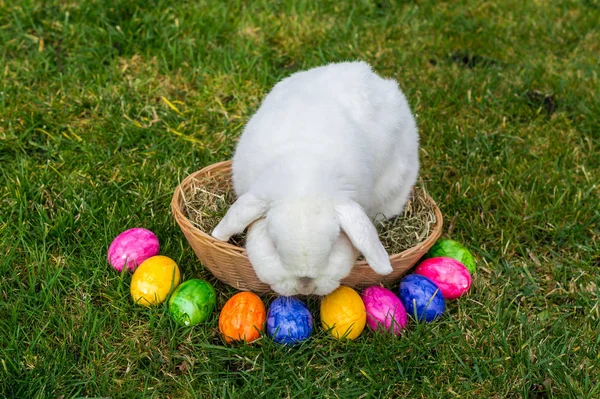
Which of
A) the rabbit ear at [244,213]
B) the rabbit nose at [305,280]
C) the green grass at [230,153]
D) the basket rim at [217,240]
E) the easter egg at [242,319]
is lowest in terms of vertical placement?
the green grass at [230,153]

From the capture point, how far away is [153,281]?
2.97 metres

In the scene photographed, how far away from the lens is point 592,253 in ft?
11.9

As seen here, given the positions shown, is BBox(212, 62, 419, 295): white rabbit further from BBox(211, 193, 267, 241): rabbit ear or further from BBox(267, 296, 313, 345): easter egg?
BBox(267, 296, 313, 345): easter egg

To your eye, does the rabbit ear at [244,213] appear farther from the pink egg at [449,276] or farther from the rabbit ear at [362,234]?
the pink egg at [449,276]

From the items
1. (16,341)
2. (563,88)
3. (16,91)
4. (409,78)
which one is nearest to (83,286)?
(16,341)

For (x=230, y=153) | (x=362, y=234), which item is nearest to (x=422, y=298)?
(x=362, y=234)

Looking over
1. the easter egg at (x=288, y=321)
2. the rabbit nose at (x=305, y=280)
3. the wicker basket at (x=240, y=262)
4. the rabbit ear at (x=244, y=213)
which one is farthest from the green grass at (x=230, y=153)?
the rabbit ear at (x=244, y=213)

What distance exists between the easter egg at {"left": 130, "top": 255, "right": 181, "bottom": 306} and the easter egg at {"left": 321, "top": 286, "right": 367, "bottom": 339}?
0.70 m

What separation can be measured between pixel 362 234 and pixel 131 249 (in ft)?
3.84

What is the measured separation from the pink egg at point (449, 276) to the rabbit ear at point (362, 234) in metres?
0.59

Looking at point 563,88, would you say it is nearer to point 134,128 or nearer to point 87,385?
point 134,128

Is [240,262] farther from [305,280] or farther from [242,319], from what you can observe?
[305,280]

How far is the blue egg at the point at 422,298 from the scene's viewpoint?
300 cm

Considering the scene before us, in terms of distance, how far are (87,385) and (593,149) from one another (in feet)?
11.3
